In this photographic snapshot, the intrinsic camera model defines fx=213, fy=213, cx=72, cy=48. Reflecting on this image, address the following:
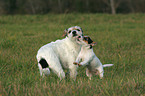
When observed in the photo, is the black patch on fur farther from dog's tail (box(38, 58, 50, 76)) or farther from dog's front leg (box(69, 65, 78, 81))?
dog's front leg (box(69, 65, 78, 81))

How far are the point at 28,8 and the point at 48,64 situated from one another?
92.7 feet

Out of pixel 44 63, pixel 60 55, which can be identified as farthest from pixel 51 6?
pixel 44 63

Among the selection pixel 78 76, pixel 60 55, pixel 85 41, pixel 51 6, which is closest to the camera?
pixel 85 41

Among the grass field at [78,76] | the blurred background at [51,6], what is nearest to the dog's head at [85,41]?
the grass field at [78,76]

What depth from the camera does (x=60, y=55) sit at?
3.87 m

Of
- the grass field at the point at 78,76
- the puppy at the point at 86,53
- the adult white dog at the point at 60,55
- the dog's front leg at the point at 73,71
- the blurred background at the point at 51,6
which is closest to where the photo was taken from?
the grass field at the point at 78,76

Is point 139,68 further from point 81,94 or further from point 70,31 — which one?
point 81,94

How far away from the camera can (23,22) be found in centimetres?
1440

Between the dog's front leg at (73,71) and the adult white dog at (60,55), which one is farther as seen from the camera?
the dog's front leg at (73,71)

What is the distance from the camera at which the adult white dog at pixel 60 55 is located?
11.8 ft

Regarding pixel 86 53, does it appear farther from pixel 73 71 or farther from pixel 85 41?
pixel 73 71

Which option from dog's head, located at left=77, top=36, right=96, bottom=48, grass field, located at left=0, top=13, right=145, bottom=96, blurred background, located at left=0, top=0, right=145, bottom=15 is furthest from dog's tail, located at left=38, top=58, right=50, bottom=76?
blurred background, located at left=0, top=0, right=145, bottom=15

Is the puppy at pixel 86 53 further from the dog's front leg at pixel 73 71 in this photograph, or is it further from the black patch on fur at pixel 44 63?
the black patch on fur at pixel 44 63

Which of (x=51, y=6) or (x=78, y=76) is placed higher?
(x=51, y=6)
